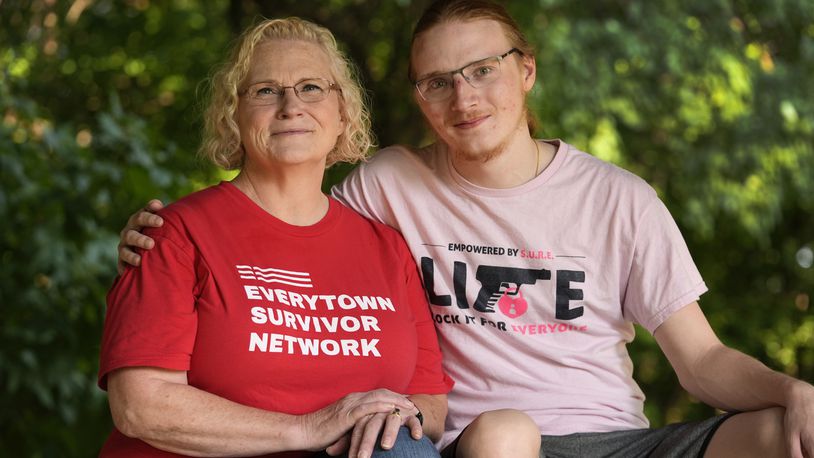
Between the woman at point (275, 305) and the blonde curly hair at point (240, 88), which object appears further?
the blonde curly hair at point (240, 88)

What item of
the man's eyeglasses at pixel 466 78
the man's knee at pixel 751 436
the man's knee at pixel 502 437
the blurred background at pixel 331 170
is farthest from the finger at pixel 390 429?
the blurred background at pixel 331 170

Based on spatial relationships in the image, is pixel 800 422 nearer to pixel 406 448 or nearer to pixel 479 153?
pixel 406 448

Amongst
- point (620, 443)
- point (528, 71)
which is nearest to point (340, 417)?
point (620, 443)

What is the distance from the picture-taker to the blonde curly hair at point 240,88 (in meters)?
2.43

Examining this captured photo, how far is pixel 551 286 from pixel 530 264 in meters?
0.07

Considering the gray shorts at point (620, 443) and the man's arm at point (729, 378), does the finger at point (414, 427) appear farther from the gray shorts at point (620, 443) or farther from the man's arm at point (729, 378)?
the man's arm at point (729, 378)

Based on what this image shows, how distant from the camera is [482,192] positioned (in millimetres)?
2619

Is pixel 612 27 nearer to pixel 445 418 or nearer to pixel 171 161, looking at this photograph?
pixel 171 161

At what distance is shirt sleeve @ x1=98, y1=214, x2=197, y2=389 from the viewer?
6.79 feet

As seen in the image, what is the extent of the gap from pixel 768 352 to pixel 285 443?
Answer: 17.1 ft

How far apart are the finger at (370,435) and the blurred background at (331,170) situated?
1.90 meters

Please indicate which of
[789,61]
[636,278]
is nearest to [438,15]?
[636,278]

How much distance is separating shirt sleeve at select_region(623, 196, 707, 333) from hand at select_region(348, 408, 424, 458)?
74 cm

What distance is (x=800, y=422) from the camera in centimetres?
210
